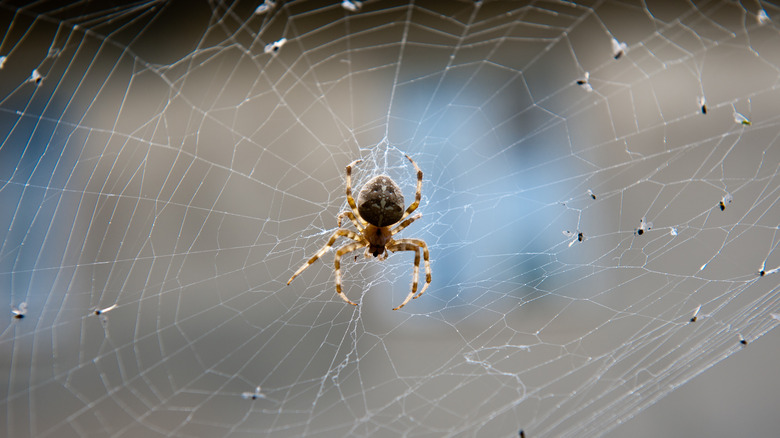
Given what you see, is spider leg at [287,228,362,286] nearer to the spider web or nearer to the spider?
the spider

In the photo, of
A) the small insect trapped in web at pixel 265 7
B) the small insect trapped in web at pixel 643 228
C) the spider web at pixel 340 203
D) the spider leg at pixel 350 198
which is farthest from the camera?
the spider web at pixel 340 203

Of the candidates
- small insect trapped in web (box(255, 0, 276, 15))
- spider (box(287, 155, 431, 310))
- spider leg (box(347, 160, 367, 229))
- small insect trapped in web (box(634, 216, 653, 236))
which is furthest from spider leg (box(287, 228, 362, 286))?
small insect trapped in web (box(634, 216, 653, 236))

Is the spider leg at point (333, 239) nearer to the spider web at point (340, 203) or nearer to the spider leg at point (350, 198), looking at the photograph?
the spider leg at point (350, 198)

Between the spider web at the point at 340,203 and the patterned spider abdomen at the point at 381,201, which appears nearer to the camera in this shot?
the patterned spider abdomen at the point at 381,201

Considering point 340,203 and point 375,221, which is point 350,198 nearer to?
point 375,221

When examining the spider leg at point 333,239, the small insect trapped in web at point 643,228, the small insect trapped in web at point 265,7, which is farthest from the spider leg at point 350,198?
the small insect trapped in web at point 643,228

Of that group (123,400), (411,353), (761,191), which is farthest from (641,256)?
(123,400)

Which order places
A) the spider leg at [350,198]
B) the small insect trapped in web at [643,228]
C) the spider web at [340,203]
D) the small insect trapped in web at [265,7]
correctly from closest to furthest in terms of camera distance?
the small insect trapped in web at [265,7] → the small insect trapped in web at [643,228] → the spider leg at [350,198] → the spider web at [340,203]

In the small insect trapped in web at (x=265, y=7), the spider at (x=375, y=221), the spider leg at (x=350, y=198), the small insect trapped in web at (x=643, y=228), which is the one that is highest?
the small insect trapped in web at (x=265, y=7)
